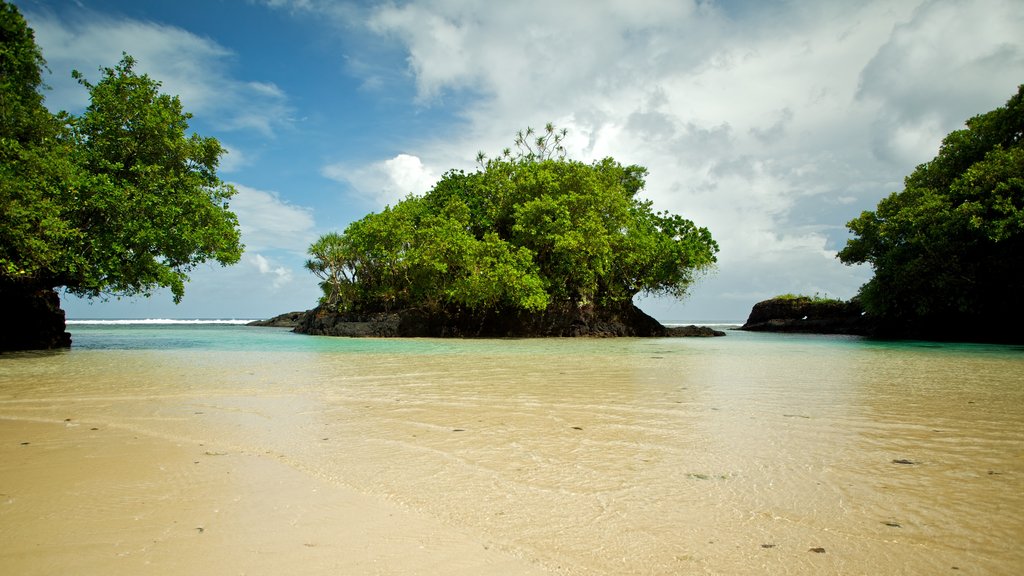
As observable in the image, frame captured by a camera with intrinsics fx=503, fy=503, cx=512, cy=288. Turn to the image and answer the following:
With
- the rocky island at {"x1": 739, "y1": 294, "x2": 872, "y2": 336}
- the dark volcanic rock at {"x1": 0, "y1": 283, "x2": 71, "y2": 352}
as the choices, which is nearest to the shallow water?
the dark volcanic rock at {"x1": 0, "y1": 283, "x2": 71, "y2": 352}

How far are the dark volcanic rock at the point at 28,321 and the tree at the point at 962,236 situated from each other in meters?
30.7

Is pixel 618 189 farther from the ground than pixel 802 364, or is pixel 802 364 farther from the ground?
pixel 618 189

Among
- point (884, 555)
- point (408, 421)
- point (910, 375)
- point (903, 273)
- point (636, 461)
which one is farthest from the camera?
point (903, 273)

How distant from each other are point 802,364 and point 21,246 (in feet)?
50.5

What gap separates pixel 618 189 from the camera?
1035 inches

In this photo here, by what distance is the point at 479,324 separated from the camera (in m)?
25.4

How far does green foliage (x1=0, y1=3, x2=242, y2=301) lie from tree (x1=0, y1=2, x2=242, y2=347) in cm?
3

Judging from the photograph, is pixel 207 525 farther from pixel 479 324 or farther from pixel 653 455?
pixel 479 324

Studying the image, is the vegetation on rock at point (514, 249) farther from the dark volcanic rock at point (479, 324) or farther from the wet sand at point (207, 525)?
the wet sand at point (207, 525)

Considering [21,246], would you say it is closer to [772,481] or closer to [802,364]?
A: [772,481]

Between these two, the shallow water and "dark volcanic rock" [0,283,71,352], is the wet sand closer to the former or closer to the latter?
the shallow water

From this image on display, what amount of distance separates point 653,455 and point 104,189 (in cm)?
1411

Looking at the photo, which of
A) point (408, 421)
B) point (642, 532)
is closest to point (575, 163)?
point (408, 421)

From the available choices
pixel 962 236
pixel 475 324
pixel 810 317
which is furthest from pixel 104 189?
pixel 810 317
